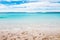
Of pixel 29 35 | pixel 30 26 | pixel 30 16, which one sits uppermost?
pixel 30 16

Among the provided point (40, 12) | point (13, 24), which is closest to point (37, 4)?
point (40, 12)

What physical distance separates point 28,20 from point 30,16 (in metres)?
0.07

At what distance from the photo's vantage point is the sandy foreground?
214 centimetres

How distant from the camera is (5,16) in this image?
7.20 feet

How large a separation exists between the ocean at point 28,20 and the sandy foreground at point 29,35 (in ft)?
0.24

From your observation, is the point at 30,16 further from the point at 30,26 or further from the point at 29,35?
the point at 29,35

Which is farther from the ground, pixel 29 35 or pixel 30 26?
pixel 30 26

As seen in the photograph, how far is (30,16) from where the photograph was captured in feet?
7.20

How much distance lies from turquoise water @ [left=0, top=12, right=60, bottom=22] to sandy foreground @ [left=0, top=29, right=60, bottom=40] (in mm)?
176

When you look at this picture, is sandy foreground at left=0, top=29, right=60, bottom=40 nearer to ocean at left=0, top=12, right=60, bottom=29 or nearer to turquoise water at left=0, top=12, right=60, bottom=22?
ocean at left=0, top=12, right=60, bottom=29

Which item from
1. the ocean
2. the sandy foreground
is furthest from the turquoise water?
the sandy foreground

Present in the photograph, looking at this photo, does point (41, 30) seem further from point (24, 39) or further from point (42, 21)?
point (24, 39)

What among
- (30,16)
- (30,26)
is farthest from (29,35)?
(30,16)

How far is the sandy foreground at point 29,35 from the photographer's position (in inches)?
84.3
